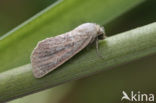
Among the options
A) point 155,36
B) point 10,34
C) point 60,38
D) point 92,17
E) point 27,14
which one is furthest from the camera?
point 27,14

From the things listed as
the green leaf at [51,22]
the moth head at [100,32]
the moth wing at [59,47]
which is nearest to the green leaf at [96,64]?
the green leaf at [51,22]

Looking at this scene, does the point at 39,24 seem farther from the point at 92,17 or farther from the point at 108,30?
the point at 108,30

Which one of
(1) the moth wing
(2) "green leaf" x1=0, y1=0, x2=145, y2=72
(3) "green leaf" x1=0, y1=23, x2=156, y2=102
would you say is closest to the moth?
(1) the moth wing

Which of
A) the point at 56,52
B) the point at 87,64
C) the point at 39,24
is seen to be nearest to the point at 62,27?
the point at 39,24

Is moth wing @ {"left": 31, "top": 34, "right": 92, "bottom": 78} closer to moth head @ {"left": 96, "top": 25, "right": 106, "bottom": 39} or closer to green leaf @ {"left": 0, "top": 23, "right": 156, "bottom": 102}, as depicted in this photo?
moth head @ {"left": 96, "top": 25, "right": 106, "bottom": 39}

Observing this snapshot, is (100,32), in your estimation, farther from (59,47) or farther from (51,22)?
(51,22)

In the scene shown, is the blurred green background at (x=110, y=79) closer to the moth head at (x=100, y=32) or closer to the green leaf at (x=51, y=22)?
the moth head at (x=100, y=32)
